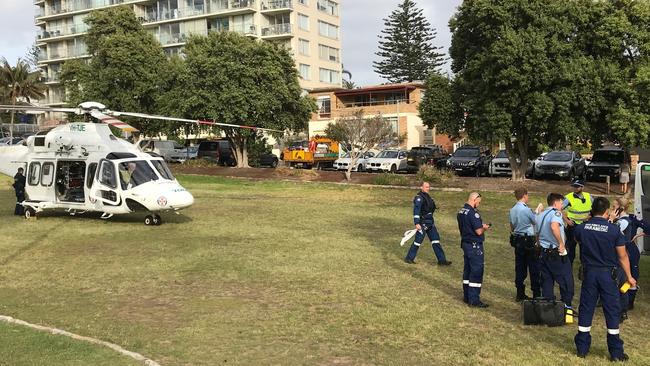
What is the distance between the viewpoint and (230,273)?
10383mm

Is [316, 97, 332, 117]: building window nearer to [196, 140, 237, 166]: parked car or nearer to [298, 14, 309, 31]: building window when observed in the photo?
[298, 14, 309, 31]: building window

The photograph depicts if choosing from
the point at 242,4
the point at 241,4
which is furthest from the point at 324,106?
the point at 241,4

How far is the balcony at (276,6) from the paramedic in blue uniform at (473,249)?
57.3m

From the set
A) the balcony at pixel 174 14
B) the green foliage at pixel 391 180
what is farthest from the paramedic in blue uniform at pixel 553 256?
the balcony at pixel 174 14

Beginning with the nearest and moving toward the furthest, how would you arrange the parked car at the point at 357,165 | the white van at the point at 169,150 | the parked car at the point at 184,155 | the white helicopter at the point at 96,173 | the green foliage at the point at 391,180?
the white helicopter at the point at 96,173, the green foliage at the point at 391,180, the parked car at the point at 357,165, the white van at the point at 169,150, the parked car at the point at 184,155

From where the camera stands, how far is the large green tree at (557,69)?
22.2 metres

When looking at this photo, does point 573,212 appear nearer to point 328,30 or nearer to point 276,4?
point 276,4

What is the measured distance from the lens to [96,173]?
16156 mm

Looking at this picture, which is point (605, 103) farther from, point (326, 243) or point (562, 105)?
point (326, 243)

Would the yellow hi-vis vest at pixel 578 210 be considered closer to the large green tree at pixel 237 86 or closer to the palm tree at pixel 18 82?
the large green tree at pixel 237 86

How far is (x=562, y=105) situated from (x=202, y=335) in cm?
1942

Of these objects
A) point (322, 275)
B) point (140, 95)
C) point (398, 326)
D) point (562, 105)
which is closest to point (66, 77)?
point (140, 95)

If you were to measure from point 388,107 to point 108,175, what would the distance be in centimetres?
3870

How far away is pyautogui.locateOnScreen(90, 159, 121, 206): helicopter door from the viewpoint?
15.8 metres
